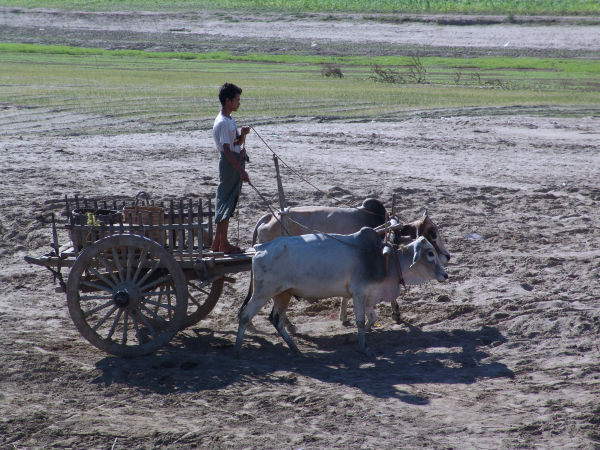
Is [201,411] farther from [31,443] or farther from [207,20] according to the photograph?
[207,20]

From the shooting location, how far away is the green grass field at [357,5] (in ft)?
167

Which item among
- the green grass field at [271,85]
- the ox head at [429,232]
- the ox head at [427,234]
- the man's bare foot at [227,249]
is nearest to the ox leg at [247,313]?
the man's bare foot at [227,249]

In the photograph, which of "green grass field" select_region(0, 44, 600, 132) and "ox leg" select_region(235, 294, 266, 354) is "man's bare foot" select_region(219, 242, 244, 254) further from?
"green grass field" select_region(0, 44, 600, 132)

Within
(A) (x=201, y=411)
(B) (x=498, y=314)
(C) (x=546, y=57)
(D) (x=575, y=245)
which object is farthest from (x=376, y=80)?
(A) (x=201, y=411)

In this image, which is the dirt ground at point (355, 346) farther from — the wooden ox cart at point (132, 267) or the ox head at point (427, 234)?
the ox head at point (427, 234)

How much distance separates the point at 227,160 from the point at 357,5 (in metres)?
50.9

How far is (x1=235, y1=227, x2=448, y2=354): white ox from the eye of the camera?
25.4ft

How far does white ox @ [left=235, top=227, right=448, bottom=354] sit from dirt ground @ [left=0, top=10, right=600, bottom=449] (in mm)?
471

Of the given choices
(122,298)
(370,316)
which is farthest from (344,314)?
(122,298)

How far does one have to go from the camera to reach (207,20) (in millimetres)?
53031

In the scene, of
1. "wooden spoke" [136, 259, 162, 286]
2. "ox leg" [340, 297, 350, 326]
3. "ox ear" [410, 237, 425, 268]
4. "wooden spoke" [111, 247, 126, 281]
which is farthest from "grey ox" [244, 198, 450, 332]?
"wooden spoke" [111, 247, 126, 281]

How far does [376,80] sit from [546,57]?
1286 cm

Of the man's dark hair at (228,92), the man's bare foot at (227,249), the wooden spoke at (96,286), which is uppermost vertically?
the man's dark hair at (228,92)

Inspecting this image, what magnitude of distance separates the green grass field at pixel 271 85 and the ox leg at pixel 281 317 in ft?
41.0
